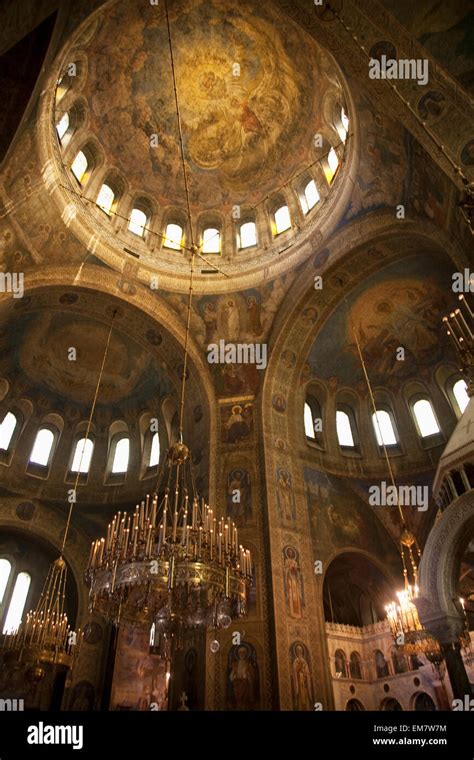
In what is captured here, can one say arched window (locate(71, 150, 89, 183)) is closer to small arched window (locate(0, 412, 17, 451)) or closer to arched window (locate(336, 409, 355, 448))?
small arched window (locate(0, 412, 17, 451))

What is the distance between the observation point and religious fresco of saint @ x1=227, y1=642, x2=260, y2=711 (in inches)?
378

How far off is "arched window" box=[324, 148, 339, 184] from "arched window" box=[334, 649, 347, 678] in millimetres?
13199

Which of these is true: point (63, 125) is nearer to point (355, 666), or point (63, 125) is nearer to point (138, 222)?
point (138, 222)

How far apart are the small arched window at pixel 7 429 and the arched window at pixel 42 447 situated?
79cm

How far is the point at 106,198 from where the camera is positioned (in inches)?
595

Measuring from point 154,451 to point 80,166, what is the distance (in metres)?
9.09

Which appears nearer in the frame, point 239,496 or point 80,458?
point 239,496

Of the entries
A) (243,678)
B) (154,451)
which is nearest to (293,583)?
(243,678)

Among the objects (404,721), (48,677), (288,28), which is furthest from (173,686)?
(288,28)

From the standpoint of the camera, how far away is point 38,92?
9602mm

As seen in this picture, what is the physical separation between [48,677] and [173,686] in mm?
5107

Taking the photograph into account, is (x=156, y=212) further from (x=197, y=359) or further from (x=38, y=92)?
(x=38, y=92)

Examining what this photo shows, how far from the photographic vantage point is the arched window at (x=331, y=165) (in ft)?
46.0

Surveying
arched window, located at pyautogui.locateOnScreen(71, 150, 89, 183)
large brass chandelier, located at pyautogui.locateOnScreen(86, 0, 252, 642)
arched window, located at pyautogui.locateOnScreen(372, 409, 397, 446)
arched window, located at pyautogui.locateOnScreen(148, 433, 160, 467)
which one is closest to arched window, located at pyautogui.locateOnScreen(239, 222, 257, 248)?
arched window, located at pyautogui.locateOnScreen(71, 150, 89, 183)
